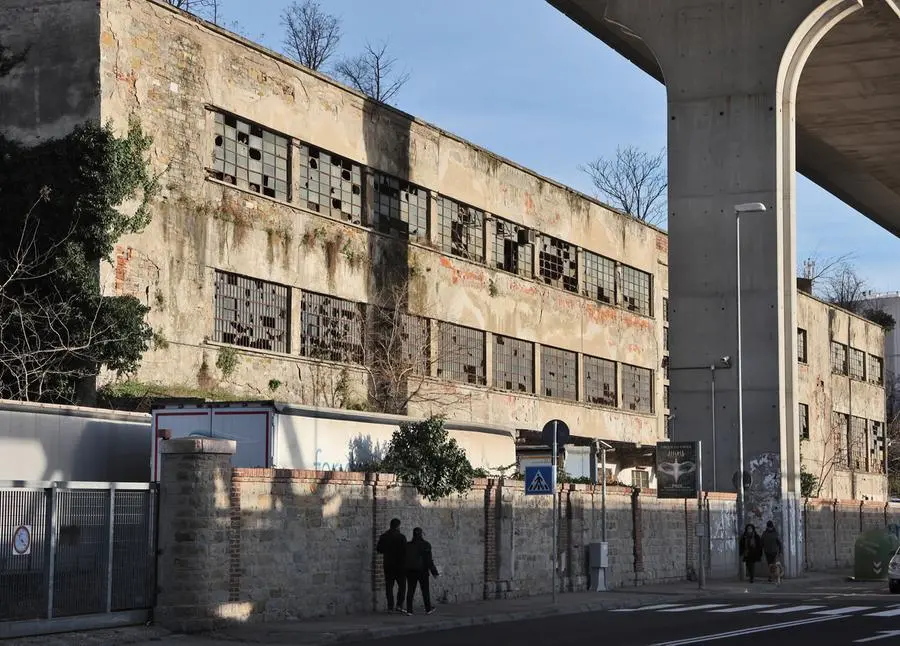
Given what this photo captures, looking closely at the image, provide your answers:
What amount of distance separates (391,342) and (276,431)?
56.7ft

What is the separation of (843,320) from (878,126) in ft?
88.9

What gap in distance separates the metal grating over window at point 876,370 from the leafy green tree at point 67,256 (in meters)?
60.4

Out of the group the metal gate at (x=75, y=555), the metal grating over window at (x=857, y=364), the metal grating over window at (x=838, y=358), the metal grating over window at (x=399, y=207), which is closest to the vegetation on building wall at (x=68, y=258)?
the metal grating over window at (x=399, y=207)

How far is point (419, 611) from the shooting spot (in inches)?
1037

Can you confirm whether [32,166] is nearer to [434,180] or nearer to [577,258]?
[434,180]

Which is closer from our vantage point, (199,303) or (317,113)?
(199,303)

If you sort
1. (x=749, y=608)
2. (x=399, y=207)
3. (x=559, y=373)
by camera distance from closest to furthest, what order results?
(x=749, y=608) → (x=399, y=207) → (x=559, y=373)

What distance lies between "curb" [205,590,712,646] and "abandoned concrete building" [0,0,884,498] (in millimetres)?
11171

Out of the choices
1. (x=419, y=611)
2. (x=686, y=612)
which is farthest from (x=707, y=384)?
(x=419, y=611)

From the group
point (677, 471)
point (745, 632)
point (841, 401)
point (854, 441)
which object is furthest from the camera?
point (854, 441)

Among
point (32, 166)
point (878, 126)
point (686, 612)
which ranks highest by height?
point (878, 126)

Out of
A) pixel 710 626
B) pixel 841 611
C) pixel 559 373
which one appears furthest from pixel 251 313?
pixel 559 373

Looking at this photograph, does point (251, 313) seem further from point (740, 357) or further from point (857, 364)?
point (857, 364)

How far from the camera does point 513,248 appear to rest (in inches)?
1986
